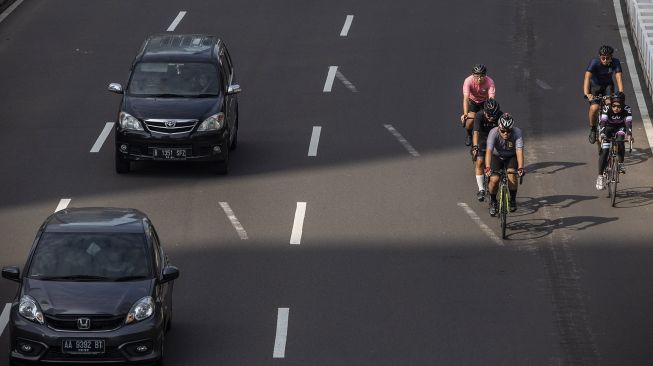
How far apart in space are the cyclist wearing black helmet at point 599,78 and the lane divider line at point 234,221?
7074mm

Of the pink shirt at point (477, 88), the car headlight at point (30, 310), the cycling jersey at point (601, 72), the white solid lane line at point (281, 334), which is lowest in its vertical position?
the white solid lane line at point (281, 334)

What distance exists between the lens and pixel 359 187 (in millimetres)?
25719

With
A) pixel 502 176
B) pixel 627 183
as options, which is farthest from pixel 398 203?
pixel 627 183

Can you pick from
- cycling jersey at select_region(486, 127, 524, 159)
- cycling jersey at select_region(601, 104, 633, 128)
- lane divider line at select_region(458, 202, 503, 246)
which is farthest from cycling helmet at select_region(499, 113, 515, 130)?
cycling jersey at select_region(601, 104, 633, 128)

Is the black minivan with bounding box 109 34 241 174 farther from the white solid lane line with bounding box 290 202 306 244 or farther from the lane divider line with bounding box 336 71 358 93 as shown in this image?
the lane divider line with bounding box 336 71 358 93

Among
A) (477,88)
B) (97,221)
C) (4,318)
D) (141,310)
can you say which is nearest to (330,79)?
(477,88)

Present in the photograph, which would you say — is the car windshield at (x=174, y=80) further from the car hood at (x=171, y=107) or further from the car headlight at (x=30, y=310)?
the car headlight at (x=30, y=310)

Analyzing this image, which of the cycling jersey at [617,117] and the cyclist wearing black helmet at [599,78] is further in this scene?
the cyclist wearing black helmet at [599,78]

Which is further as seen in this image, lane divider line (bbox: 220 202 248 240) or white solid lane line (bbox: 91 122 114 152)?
white solid lane line (bbox: 91 122 114 152)

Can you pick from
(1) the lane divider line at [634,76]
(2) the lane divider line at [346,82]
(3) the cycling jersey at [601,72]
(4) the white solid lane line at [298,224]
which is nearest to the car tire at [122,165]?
(4) the white solid lane line at [298,224]

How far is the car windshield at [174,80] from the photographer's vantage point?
87.6ft

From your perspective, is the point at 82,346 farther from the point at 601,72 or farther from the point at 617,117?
the point at 601,72

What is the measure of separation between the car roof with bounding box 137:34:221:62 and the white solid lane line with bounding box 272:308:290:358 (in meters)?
8.60

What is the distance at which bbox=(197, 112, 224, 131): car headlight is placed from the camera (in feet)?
85.3
